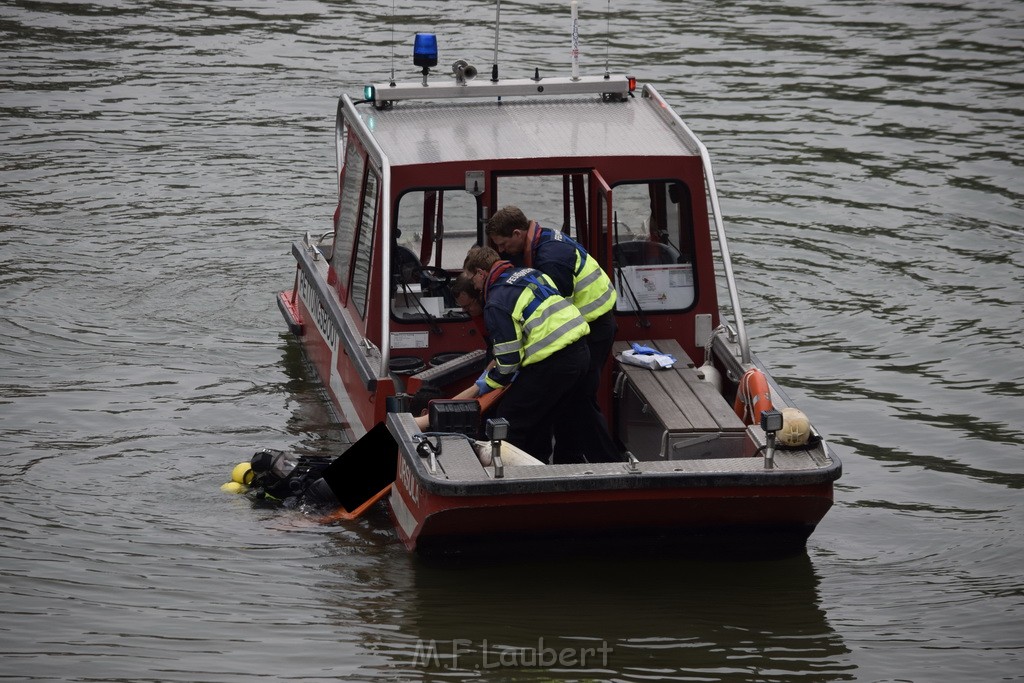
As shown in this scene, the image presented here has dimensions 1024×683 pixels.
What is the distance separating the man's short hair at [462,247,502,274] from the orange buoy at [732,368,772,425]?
150 cm

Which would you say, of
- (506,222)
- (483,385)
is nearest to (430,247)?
(506,222)

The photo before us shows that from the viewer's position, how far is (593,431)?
8219 mm

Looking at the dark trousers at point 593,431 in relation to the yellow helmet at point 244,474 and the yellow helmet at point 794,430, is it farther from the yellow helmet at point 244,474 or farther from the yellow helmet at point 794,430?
the yellow helmet at point 244,474

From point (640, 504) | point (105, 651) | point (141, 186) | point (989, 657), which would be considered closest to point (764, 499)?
point (640, 504)

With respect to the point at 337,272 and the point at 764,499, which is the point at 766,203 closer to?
the point at 337,272

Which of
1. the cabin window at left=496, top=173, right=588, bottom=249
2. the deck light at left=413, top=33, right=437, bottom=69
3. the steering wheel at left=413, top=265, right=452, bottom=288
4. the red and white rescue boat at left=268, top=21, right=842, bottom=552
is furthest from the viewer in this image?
the deck light at left=413, top=33, right=437, bottom=69

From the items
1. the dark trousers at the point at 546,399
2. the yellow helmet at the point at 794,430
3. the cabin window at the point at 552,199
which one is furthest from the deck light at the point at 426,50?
the yellow helmet at the point at 794,430

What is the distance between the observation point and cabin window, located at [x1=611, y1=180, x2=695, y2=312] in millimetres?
8930

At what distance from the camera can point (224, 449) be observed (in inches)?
376

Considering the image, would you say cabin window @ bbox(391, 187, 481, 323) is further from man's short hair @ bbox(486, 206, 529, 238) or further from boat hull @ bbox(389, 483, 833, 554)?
boat hull @ bbox(389, 483, 833, 554)

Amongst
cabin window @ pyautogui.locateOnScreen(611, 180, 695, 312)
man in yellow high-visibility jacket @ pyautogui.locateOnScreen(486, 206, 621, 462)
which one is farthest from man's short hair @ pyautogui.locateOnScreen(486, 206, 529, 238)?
cabin window @ pyautogui.locateOnScreen(611, 180, 695, 312)

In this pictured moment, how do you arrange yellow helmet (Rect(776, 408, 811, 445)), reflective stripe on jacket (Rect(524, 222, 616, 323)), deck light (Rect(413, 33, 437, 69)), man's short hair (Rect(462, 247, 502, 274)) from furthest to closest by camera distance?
1. deck light (Rect(413, 33, 437, 69))
2. reflective stripe on jacket (Rect(524, 222, 616, 323))
3. man's short hair (Rect(462, 247, 502, 274))
4. yellow helmet (Rect(776, 408, 811, 445))

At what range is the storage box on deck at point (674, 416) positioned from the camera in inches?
307

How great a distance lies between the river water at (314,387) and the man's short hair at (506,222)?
176 cm
